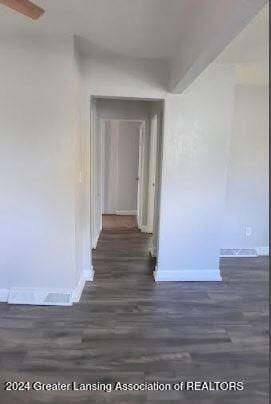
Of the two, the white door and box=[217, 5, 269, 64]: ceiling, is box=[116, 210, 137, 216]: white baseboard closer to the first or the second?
the white door

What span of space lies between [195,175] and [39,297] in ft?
7.09

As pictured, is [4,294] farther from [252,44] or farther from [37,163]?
[252,44]

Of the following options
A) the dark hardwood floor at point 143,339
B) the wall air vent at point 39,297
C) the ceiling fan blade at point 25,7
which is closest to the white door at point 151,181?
the dark hardwood floor at point 143,339

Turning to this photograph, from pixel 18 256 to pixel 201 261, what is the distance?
210cm

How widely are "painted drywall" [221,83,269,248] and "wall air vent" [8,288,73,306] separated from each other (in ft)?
8.62

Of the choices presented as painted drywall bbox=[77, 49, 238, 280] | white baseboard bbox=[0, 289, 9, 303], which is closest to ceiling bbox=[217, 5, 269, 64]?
painted drywall bbox=[77, 49, 238, 280]

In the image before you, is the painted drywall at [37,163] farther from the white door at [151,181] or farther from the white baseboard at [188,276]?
the white door at [151,181]

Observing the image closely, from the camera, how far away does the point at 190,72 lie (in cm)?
246

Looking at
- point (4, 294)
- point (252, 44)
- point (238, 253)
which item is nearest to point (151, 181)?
point (238, 253)

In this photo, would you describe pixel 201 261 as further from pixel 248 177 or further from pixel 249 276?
pixel 248 177

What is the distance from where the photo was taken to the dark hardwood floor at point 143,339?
6.55 ft

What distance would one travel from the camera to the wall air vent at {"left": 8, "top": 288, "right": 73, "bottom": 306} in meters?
3.01

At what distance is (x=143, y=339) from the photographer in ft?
8.09

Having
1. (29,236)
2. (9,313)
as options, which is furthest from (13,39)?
(9,313)
